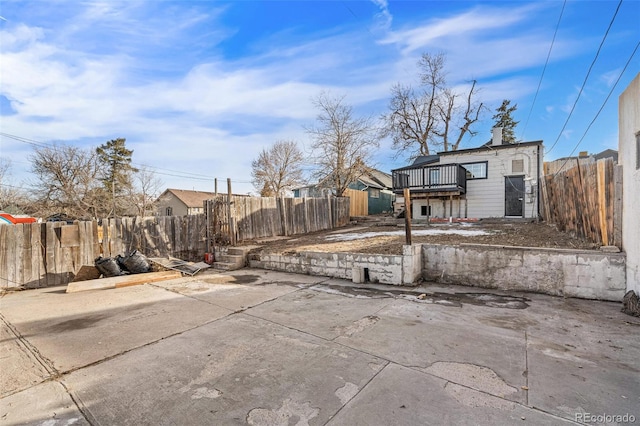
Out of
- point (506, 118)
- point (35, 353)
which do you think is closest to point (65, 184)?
point (35, 353)

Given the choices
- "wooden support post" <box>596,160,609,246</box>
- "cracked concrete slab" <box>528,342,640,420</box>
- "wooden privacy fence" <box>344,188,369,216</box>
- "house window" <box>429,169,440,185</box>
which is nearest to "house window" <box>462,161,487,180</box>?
"house window" <box>429,169,440,185</box>

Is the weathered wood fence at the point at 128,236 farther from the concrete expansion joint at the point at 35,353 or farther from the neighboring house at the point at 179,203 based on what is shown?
the neighboring house at the point at 179,203

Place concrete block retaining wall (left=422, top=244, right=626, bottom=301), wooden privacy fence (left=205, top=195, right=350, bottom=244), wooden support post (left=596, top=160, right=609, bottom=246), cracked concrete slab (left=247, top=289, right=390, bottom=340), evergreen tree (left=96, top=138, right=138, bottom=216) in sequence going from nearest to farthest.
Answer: cracked concrete slab (left=247, top=289, right=390, bottom=340)
concrete block retaining wall (left=422, top=244, right=626, bottom=301)
wooden support post (left=596, top=160, right=609, bottom=246)
wooden privacy fence (left=205, top=195, right=350, bottom=244)
evergreen tree (left=96, top=138, right=138, bottom=216)

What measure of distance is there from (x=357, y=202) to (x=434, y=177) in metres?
6.17

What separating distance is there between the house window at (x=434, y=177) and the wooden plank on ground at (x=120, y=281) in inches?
483

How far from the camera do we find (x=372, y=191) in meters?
23.7

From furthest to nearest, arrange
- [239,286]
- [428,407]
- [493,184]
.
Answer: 1. [493,184]
2. [239,286]
3. [428,407]

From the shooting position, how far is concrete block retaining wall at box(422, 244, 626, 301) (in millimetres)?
4289

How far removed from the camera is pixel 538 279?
15.8 ft

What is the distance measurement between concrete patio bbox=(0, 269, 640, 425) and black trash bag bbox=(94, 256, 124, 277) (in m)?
1.83

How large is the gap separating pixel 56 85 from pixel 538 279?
12.0m

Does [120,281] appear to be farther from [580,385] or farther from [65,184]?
[65,184]

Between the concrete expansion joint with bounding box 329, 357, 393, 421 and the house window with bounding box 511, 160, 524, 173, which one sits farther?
the house window with bounding box 511, 160, 524, 173

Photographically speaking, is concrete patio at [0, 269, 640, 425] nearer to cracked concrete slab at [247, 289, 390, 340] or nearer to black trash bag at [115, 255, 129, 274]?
cracked concrete slab at [247, 289, 390, 340]
